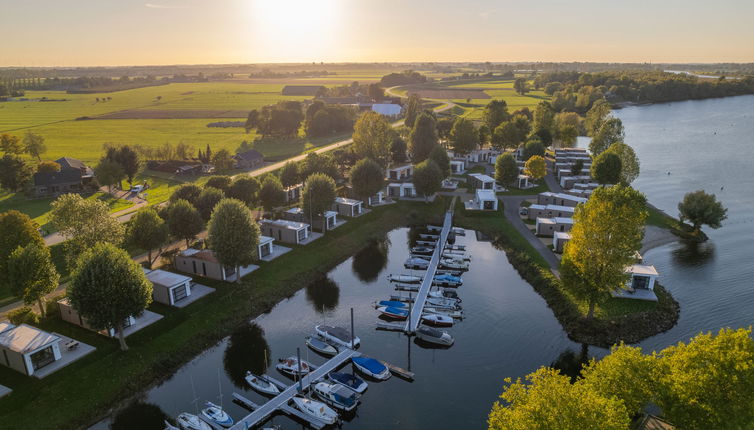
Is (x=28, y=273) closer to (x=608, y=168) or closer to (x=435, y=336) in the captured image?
(x=435, y=336)

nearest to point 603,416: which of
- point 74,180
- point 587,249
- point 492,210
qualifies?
point 587,249

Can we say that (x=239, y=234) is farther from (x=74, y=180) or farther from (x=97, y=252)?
(x=74, y=180)

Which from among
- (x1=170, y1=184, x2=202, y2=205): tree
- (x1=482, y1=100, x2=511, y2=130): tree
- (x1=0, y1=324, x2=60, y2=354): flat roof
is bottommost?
(x1=0, y1=324, x2=60, y2=354): flat roof

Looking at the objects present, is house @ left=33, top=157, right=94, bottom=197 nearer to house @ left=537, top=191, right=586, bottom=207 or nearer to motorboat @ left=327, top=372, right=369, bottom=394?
motorboat @ left=327, top=372, right=369, bottom=394

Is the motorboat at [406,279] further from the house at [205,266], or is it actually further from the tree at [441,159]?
the tree at [441,159]

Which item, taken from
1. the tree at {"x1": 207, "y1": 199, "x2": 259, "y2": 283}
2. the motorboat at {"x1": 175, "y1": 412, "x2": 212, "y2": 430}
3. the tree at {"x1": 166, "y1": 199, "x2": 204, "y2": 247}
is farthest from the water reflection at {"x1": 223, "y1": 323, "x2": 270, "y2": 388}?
the tree at {"x1": 166, "y1": 199, "x2": 204, "y2": 247}

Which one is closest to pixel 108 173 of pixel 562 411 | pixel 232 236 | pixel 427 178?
pixel 232 236

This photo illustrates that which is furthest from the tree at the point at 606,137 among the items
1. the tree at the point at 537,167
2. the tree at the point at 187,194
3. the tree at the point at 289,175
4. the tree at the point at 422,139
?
the tree at the point at 187,194
